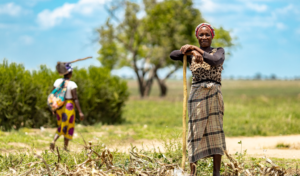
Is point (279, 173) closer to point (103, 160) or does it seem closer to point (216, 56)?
point (216, 56)

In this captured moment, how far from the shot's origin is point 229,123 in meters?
13.0

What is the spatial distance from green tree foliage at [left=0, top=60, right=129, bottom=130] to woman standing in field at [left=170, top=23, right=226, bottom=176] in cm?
719

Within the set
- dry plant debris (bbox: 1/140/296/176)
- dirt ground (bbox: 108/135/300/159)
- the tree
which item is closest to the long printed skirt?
dry plant debris (bbox: 1/140/296/176)

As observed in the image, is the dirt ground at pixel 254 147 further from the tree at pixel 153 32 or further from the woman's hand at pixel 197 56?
the tree at pixel 153 32

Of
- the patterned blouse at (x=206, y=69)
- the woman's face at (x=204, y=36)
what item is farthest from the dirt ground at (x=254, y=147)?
the woman's face at (x=204, y=36)

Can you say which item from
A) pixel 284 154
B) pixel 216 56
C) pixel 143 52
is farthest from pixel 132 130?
pixel 143 52

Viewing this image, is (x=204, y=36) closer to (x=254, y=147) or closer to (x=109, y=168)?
(x=109, y=168)

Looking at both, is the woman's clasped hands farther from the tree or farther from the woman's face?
the tree

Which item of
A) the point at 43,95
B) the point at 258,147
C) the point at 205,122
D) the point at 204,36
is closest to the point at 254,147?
the point at 258,147

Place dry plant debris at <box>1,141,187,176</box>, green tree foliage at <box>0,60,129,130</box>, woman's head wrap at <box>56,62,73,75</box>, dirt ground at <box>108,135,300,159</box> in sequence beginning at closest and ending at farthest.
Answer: dry plant debris at <box>1,141,187,176</box> < dirt ground at <box>108,135,300,159</box> < woman's head wrap at <box>56,62,73,75</box> < green tree foliage at <box>0,60,129,130</box>

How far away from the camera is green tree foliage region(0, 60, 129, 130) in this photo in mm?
10273

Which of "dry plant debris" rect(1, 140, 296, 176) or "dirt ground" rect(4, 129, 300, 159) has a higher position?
"dry plant debris" rect(1, 140, 296, 176)

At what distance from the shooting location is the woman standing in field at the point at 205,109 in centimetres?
452

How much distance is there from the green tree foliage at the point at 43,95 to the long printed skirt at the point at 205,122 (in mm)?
7221
